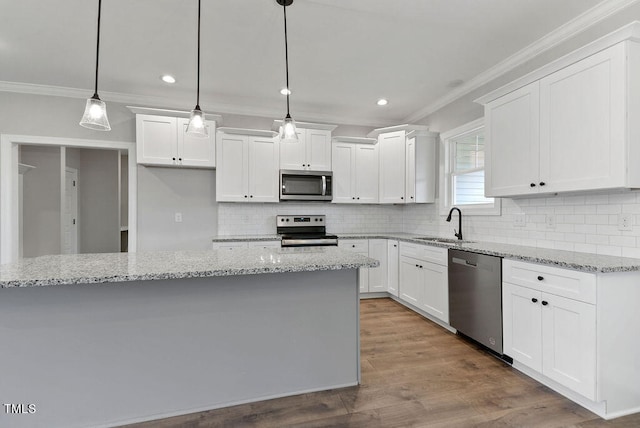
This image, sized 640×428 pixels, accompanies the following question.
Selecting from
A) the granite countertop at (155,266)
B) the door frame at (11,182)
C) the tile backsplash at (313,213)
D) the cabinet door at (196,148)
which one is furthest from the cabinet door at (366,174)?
the door frame at (11,182)

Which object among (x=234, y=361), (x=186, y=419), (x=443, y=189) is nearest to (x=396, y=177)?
(x=443, y=189)

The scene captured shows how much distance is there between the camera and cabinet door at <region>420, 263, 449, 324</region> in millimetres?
3041

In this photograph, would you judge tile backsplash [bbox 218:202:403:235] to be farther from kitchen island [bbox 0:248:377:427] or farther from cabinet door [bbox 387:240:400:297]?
kitchen island [bbox 0:248:377:427]

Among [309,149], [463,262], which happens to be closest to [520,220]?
[463,262]

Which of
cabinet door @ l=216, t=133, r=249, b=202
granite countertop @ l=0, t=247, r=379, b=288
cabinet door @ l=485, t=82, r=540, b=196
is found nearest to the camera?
granite countertop @ l=0, t=247, r=379, b=288

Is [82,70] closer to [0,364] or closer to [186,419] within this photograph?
[0,364]

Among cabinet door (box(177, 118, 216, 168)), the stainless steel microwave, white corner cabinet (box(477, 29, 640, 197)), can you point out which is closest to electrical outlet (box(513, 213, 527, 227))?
white corner cabinet (box(477, 29, 640, 197))

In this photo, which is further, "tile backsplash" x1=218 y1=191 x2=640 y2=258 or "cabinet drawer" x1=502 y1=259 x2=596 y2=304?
"tile backsplash" x1=218 y1=191 x2=640 y2=258

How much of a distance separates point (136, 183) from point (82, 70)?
1.34 metres

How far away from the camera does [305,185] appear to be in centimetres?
421

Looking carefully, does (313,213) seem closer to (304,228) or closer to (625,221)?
(304,228)

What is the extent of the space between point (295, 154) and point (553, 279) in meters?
3.14

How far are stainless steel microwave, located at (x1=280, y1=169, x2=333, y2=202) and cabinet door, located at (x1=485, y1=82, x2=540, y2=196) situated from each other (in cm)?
204

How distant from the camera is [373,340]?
2852 millimetres
